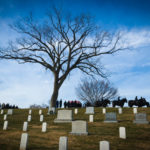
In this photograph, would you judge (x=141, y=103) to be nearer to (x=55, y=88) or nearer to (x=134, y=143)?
(x=55, y=88)

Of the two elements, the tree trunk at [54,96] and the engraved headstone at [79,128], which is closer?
the engraved headstone at [79,128]

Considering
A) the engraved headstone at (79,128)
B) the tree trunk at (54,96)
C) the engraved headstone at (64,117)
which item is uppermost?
the tree trunk at (54,96)

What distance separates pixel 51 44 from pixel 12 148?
17.2 metres

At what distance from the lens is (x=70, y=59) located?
21656 millimetres

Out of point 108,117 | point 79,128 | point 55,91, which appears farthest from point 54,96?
point 79,128

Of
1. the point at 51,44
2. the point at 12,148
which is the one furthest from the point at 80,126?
the point at 51,44

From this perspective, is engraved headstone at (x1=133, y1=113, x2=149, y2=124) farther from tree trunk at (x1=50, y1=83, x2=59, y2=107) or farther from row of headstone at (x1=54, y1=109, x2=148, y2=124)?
tree trunk at (x1=50, y1=83, x2=59, y2=107)

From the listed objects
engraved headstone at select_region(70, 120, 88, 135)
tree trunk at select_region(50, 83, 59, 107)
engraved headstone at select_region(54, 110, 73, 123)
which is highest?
tree trunk at select_region(50, 83, 59, 107)

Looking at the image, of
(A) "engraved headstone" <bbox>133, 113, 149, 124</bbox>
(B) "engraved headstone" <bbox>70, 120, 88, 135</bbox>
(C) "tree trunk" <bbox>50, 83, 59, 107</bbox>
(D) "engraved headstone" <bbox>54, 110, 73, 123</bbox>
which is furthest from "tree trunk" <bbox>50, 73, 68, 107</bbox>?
(B) "engraved headstone" <bbox>70, 120, 88, 135</bbox>

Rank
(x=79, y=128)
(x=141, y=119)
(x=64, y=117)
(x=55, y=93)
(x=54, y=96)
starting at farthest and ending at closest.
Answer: (x=55, y=93) → (x=54, y=96) → (x=64, y=117) → (x=141, y=119) → (x=79, y=128)

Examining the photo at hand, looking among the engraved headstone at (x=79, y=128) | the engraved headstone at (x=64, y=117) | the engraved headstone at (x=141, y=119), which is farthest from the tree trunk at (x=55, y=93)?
the engraved headstone at (x=79, y=128)

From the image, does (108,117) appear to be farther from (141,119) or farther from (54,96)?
(54,96)

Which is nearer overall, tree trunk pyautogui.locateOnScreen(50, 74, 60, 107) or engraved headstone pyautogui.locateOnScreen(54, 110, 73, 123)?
engraved headstone pyautogui.locateOnScreen(54, 110, 73, 123)

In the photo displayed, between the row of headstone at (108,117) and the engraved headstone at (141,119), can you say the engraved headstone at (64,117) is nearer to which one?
the row of headstone at (108,117)
